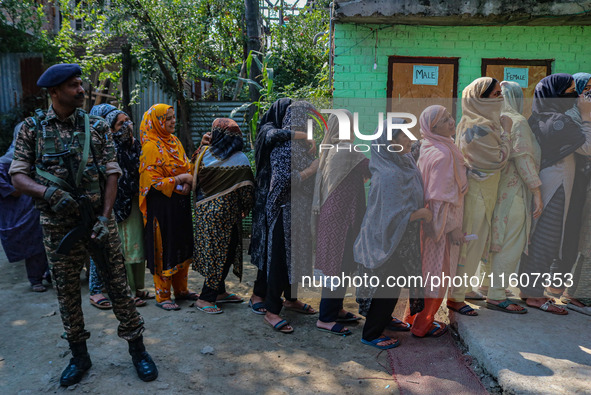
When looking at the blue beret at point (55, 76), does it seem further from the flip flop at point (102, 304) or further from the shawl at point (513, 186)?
the shawl at point (513, 186)

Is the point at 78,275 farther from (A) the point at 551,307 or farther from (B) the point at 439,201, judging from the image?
(A) the point at 551,307

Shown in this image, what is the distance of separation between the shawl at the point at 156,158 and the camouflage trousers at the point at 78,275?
1038 millimetres

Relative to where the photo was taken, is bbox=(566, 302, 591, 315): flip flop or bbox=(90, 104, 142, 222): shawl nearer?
bbox=(566, 302, 591, 315): flip flop

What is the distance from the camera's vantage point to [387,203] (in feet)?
10.0

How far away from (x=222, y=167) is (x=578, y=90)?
3.02 metres

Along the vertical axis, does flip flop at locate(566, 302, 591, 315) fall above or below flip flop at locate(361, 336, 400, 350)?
above

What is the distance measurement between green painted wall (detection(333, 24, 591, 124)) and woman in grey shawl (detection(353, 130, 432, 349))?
280 cm

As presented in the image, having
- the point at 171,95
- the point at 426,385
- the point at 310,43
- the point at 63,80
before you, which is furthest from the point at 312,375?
the point at 310,43

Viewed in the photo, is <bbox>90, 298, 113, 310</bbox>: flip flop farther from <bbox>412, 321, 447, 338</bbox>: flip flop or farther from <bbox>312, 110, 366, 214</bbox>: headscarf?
<bbox>412, 321, 447, 338</bbox>: flip flop

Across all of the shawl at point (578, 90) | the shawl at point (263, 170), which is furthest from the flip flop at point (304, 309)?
the shawl at point (578, 90)

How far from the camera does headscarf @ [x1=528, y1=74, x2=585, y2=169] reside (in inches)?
137

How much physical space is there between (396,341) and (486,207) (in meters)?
1.24

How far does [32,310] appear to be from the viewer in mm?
3877

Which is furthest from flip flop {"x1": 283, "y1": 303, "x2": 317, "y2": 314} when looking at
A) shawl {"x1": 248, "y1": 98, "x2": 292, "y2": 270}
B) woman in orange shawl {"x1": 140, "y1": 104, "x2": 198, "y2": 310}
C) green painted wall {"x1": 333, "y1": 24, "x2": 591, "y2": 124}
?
green painted wall {"x1": 333, "y1": 24, "x2": 591, "y2": 124}
